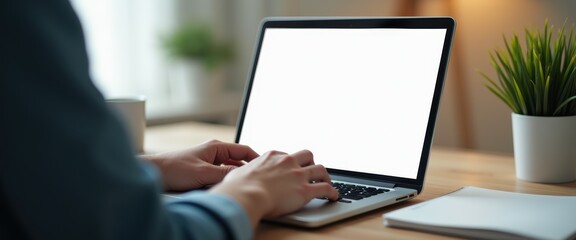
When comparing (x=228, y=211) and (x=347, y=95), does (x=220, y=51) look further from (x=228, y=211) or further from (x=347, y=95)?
(x=228, y=211)

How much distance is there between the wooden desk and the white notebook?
2 cm

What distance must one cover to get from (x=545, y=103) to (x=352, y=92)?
0.96ft

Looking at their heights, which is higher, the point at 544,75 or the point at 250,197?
the point at 544,75

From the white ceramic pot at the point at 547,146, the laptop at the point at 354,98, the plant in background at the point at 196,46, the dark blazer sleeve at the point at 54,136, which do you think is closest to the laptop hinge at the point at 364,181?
the laptop at the point at 354,98

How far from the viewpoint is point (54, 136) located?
1.96 ft

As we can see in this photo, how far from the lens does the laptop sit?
41.6 inches

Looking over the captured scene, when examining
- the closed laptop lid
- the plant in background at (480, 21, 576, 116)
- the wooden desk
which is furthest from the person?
the plant in background at (480, 21, 576, 116)

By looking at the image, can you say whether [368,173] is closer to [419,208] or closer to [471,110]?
[419,208]

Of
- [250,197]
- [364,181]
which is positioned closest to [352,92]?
[364,181]

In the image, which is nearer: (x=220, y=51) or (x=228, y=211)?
(x=228, y=211)

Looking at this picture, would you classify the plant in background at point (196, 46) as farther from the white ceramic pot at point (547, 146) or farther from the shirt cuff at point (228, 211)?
the shirt cuff at point (228, 211)

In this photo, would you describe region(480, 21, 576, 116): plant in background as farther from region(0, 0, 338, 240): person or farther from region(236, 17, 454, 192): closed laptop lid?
region(0, 0, 338, 240): person

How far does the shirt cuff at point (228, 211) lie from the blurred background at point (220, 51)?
755mm

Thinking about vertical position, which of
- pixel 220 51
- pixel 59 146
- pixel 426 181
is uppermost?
pixel 220 51
